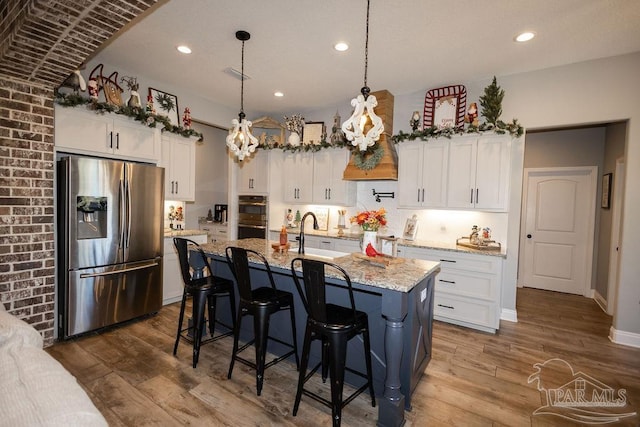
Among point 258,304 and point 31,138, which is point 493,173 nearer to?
point 258,304

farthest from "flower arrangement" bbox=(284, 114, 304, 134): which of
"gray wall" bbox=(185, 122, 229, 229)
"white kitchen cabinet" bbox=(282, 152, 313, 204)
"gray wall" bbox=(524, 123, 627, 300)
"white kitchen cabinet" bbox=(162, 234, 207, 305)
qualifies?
"gray wall" bbox=(524, 123, 627, 300)

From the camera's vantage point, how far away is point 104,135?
3.34 metres

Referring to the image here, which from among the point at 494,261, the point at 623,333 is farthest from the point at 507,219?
the point at 623,333

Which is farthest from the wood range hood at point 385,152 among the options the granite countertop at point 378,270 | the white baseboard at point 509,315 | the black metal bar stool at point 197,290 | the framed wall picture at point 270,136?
the black metal bar stool at point 197,290

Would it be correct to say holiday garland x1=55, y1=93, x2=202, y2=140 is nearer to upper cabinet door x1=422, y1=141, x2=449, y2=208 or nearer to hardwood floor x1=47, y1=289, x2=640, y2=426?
hardwood floor x1=47, y1=289, x2=640, y2=426

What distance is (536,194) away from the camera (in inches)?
220

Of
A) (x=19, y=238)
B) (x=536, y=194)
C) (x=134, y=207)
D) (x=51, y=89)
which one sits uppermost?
(x=51, y=89)

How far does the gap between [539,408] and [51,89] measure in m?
4.96

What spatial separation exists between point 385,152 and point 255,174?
2.43m

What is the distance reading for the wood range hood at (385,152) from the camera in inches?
171

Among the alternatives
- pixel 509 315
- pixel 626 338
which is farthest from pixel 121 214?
pixel 626 338

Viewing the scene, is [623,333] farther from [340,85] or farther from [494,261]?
[340,85]

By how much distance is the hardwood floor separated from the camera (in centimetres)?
209

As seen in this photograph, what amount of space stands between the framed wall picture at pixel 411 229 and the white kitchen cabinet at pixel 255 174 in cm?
248
